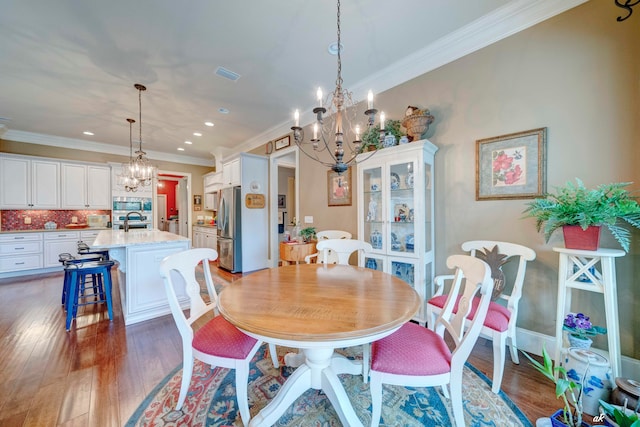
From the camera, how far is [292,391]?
131 cm

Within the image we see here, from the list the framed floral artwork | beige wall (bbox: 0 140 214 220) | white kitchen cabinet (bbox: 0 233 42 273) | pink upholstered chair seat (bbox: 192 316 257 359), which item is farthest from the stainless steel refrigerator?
the framed floral artwork

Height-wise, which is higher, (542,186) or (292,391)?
(542,186)

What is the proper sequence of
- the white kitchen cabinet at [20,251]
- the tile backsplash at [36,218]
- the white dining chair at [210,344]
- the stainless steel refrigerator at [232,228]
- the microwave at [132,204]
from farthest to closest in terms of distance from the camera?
the microwave at [132,204], the tile backsplash at [36,218], the stainless steel refrigerator at [232,228], the white kitchen cabinet at [20,251], the white dining chair at [210,344]

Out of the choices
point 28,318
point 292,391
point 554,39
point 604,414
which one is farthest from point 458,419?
point 28,318

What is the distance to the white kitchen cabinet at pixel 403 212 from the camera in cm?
234

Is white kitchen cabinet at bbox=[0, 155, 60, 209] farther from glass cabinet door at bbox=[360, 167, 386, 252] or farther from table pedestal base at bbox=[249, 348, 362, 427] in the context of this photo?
table pedestal base at bbox=[249, 348, 362, 427]

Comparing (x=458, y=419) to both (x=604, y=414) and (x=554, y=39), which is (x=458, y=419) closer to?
(x=604, y=414)

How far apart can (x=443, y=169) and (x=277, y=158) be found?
10.9ft

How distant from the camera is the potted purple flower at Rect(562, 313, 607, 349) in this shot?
1472 mm

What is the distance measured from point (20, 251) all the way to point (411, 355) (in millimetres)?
6832

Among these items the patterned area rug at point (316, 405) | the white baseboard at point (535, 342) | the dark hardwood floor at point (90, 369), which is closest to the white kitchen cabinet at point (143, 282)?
the dark hardwood floor at point (90, 369)

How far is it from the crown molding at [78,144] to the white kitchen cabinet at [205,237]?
6.82ft

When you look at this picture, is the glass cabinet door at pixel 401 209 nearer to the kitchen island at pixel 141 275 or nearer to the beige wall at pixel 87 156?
the kitchen island at pixel 141 275

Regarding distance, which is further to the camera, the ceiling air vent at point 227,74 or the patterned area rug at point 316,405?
the ceiling air vent at point 227,74
